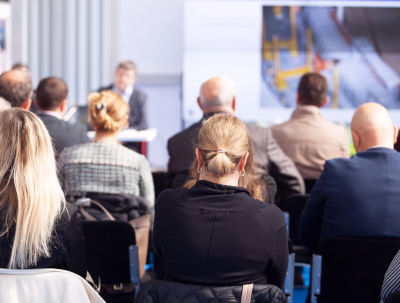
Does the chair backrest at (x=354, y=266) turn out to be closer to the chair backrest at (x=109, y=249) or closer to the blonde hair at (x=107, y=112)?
the chair backrest at (x=109, y=249)

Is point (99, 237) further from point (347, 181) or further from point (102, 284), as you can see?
point (347, 181)

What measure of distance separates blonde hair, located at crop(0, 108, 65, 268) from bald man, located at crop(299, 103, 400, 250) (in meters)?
1.15

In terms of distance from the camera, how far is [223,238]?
6.35ft

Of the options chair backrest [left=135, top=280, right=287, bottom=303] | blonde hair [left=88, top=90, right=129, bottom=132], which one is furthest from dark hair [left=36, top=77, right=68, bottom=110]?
chair backrest [left=135, top=280, right=287, bottom=303]

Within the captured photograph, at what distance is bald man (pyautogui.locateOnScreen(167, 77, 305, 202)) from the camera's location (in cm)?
319

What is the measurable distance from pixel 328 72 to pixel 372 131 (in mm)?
4245

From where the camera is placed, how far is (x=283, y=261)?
79.1 inches

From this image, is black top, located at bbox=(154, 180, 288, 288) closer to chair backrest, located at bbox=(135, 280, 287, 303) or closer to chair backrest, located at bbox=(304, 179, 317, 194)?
A: chair backrest, located at bbox=(135, 280, 287, 303)

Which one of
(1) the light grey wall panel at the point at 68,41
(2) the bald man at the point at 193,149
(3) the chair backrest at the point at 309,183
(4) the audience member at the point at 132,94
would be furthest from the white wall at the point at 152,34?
(2) the bald man at the point at 193,149

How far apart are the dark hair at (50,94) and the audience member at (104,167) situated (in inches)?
27.9

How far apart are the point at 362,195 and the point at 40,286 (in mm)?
1431

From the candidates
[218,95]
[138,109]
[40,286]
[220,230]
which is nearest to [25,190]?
[40,286]

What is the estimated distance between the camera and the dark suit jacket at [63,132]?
3.56 meters

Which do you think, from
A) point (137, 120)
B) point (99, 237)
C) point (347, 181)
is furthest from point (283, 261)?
point (137, 120)
